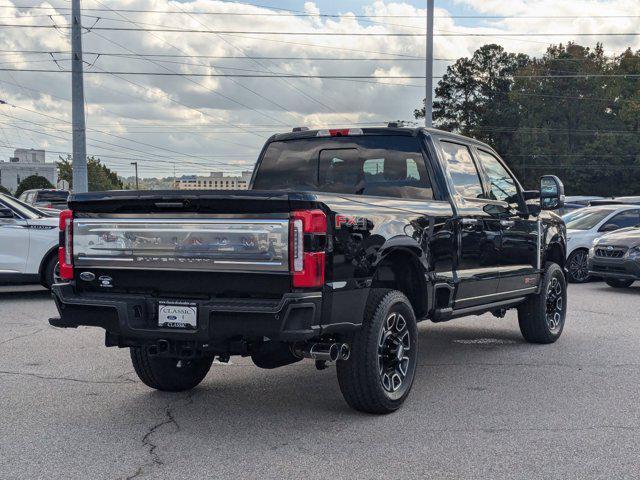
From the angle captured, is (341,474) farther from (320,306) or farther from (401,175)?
(401,175)

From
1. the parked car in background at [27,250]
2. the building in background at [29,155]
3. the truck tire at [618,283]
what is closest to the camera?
the parked car in background at [27,250]

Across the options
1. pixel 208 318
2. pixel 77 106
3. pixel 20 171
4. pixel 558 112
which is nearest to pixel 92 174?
pixel 20 171

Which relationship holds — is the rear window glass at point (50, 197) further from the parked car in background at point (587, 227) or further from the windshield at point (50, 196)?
the parked car in background at point (587, 227)

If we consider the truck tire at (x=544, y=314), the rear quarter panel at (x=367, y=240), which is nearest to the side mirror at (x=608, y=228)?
the truck tire at (x=544, y=314)

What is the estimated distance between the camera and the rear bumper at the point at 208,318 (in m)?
4.91

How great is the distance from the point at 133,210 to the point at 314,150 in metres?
2.27

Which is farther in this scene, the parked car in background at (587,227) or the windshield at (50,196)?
the windshield at (50,196)

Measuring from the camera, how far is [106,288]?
563 cm

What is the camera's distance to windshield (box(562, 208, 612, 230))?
17078 mm

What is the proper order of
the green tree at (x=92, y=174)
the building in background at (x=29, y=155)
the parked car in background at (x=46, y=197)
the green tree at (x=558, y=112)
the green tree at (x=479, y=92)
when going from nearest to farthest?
the parked car in background at (x=46, y=197)
the green tree at (x=558, y=112)
the green tree at (x=479, y=92)
the green tree at (x=92, y=174)
the building in background at (x=29, y=155)

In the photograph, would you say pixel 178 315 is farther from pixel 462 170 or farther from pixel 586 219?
pixel 586 219

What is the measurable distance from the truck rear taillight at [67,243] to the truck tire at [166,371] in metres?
0.89

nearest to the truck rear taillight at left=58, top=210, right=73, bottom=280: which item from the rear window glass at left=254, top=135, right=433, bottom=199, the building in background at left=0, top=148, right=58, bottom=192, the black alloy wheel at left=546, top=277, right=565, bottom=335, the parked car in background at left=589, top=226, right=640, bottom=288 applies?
the rear window glass at left=254, top=135, right=433, bottom=199

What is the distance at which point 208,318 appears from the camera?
5.07 metres
